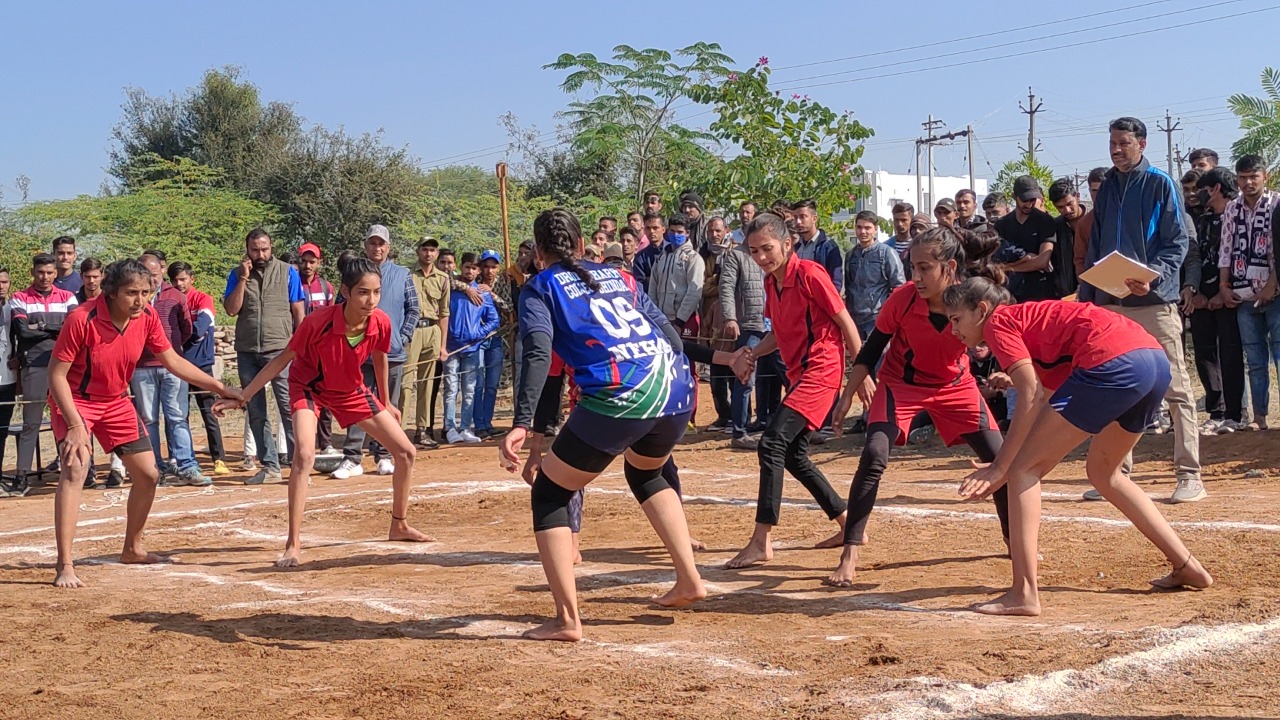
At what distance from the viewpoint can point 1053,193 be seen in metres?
11.6

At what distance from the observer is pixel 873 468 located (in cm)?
698

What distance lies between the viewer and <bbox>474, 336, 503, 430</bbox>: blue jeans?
1538 cm

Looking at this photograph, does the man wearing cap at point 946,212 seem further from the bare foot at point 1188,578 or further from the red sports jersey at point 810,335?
the bare foot at point 1188,578

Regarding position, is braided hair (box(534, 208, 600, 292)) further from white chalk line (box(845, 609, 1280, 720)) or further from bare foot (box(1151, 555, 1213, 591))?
bare foot (box(1151, 555, 1213, 591))

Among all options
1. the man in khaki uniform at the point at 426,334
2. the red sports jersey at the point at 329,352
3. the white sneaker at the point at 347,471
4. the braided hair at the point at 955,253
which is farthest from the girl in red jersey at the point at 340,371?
the man in khaki uniform at the point at 426,334

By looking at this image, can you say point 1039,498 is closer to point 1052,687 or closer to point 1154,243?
point 1052,687

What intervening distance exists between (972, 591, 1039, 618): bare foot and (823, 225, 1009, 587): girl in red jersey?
2.87 ft

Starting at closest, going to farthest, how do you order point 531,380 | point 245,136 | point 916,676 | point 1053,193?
1. point 916,676
2. point 531,380
3. point 1053,193
4. point 245,136

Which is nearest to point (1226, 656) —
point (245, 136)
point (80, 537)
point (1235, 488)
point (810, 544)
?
point (810, 544)

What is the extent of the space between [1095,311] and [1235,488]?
14.0ft

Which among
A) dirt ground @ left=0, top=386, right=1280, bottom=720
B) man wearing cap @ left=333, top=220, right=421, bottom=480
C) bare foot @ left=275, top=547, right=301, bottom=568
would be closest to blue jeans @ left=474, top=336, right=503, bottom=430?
man wearing cap @ left=333, top=220, right=421, bottom=480

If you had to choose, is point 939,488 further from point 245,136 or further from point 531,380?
point 245,136

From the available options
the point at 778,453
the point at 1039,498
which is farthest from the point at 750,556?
the point at 1039,498

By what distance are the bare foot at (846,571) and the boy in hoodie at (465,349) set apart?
867 centimetres
